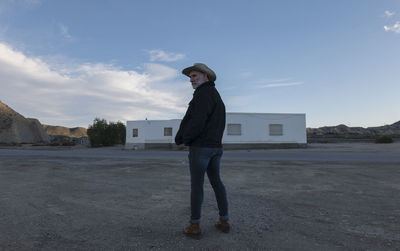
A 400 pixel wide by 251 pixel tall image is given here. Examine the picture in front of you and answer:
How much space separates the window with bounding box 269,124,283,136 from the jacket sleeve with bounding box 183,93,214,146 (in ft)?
74.6

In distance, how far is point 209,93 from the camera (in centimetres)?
A: 254

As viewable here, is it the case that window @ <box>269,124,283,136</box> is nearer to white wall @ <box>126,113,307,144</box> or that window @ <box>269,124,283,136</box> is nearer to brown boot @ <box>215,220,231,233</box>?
white wall @ <box>126,113,307,144</box>

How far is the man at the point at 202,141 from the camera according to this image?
2.40 meters

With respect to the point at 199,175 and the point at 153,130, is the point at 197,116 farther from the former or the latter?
the point at 153,130

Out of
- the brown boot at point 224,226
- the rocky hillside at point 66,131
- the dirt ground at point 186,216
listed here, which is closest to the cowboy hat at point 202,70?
the brown boot at point 224,226

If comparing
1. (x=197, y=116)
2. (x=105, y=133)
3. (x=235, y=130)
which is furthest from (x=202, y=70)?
(x=105, y=133)

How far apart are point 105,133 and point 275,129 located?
23.3m

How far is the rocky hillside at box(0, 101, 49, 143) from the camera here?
59.3m

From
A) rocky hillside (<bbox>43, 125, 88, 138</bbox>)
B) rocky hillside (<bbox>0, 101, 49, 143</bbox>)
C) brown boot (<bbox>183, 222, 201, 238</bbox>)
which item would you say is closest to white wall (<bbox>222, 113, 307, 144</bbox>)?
brown boot (<bbox>183, 222, 201, 238</bbox>)

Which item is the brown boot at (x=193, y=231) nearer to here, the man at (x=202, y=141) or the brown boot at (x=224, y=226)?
the man at (x=202, y=141)

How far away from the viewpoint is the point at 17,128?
204 ft

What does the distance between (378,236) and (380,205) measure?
1398 millimetres

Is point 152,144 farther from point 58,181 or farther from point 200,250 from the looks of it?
point 200,250

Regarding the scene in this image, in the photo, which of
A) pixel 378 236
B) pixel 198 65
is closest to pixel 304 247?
pixel 378 236
